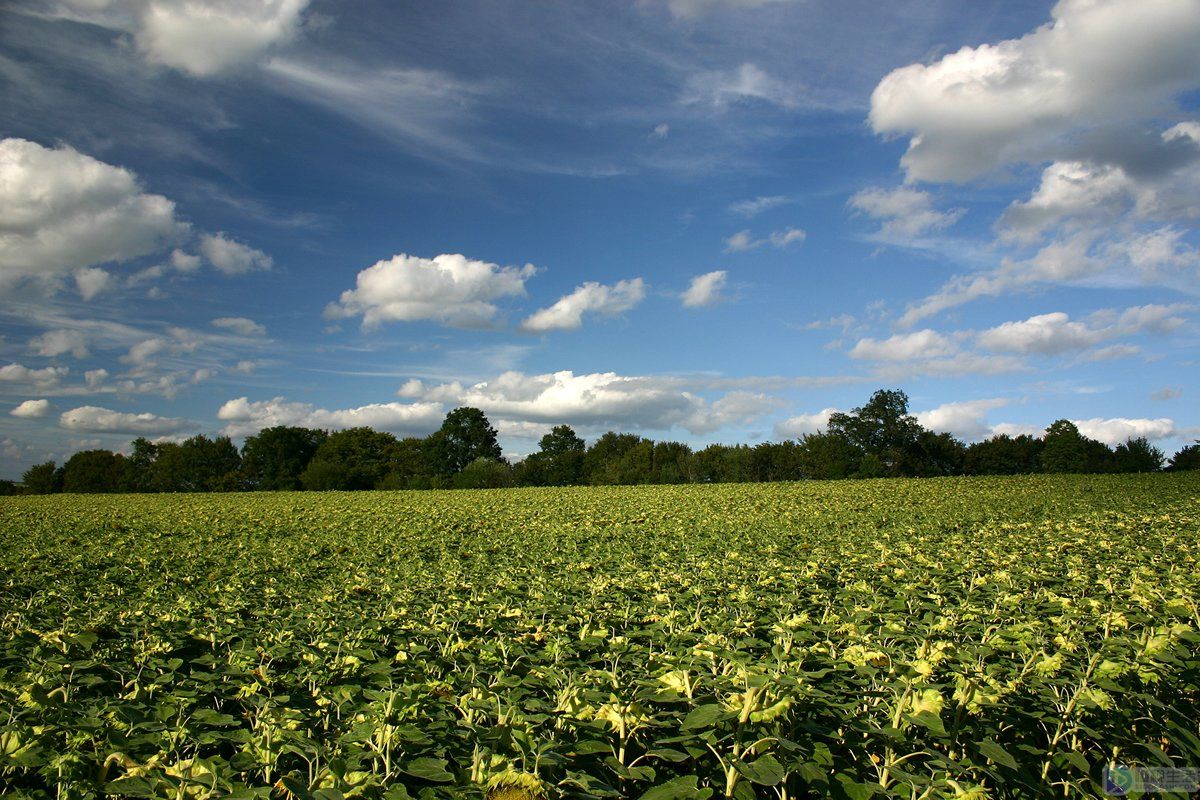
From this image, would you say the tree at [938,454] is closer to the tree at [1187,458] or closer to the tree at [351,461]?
the tree at [1187,458]

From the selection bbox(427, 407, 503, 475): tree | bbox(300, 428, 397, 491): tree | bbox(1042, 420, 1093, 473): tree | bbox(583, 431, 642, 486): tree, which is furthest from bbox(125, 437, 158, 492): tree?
bbox(1042, 420, 1093, 473): tree

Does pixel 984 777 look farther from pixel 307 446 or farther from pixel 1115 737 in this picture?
pixel 307 446

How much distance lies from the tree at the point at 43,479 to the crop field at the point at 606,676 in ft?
269

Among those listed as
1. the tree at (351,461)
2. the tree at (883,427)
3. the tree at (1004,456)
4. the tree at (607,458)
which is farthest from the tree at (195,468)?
the tree at (1004,456)

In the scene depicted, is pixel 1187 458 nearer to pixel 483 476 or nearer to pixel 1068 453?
pixel 1068 453

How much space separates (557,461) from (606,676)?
7665 centimetres

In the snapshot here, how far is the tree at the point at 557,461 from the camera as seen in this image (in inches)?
2936

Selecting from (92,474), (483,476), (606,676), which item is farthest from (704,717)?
(92,474)

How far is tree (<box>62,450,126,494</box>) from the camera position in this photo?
2825 inches

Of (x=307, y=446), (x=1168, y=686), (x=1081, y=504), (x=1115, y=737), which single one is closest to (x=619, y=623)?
(x=1115, y=737)

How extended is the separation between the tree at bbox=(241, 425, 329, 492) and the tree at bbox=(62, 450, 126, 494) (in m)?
12.7

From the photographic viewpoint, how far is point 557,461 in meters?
79.4

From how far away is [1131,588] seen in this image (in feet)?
19.6

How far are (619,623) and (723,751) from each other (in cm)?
243
